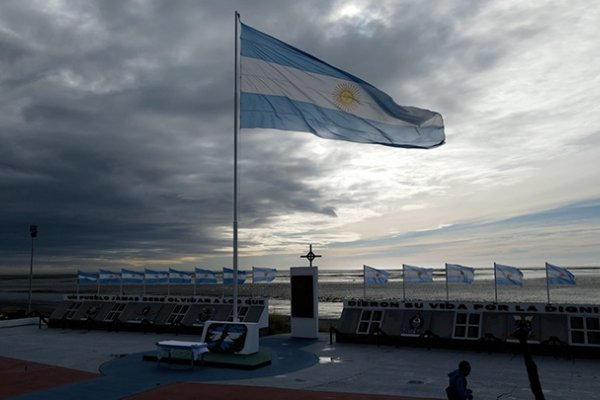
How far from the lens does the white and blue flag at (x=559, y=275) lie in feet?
76.5

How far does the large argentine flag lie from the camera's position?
17.8 m

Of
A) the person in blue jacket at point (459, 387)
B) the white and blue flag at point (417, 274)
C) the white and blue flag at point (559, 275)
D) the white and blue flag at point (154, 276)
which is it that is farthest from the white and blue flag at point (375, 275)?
the person in blue jacket at point (459, 387)

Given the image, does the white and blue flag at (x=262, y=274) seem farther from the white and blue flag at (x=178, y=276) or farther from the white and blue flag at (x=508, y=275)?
the white and blue flag at (x=508, y=275)

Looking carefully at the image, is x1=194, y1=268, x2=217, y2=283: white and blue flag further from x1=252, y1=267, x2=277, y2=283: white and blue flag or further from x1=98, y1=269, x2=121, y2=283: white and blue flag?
x1=98, y1=269, x2=121, y2=283: white and blue flag

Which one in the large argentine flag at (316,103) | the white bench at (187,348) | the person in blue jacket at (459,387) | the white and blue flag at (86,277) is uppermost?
the large argentine flag at (316,103)

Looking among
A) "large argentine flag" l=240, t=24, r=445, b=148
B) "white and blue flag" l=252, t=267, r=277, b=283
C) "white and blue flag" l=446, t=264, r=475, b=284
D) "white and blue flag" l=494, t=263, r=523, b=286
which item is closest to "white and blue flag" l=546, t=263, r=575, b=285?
"white and blue flag" l=494, t=263, r=523, b=286

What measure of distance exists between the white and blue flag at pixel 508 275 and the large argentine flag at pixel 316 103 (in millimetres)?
9564

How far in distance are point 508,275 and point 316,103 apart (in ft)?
44.0

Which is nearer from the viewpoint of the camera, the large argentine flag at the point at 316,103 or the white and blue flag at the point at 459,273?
the large argentine flag at the point at 316,103

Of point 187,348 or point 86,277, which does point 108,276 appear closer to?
point 86,277

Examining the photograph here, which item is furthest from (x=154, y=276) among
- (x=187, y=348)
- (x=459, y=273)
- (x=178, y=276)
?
(x=459, y=273)

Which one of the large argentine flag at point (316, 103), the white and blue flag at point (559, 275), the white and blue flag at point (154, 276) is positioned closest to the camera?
the large argentine flag at point (316, 103)

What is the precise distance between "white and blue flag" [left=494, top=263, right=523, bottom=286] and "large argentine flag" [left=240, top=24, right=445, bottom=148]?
9.56m

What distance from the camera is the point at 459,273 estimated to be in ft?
86.9
